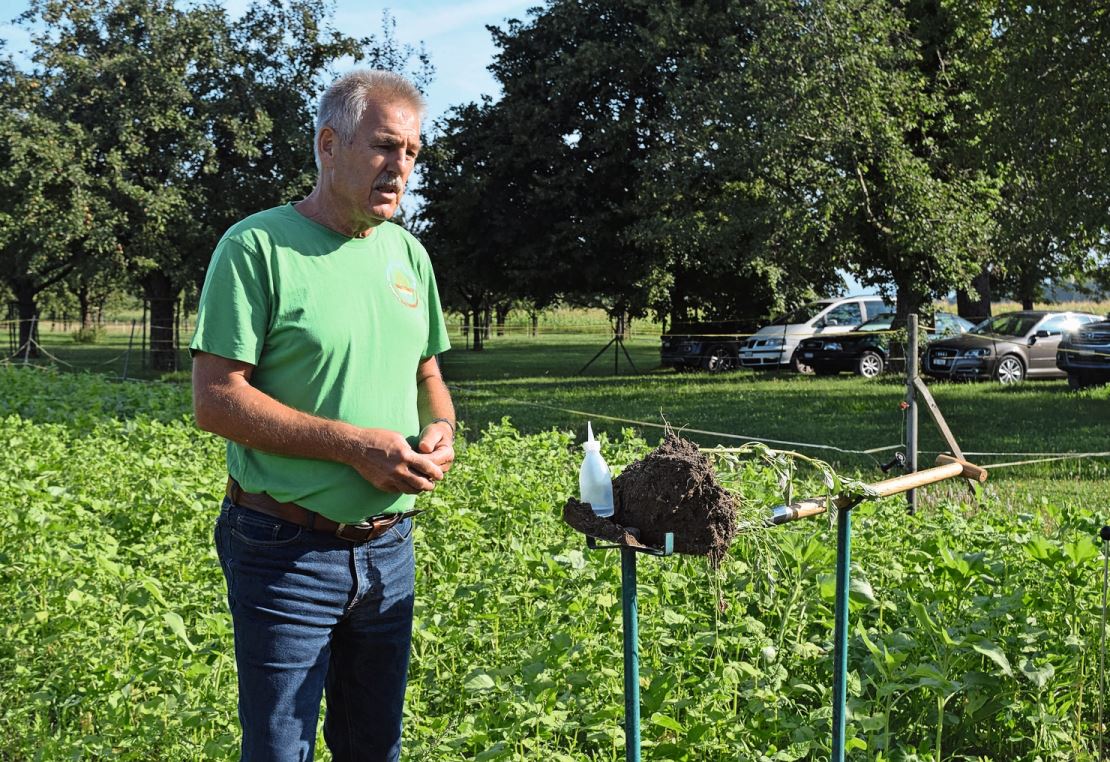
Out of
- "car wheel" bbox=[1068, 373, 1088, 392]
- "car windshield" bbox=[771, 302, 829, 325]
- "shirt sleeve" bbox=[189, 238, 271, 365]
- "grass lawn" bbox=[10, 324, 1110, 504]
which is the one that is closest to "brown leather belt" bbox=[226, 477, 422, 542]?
"shirt sleeve" bbox=[189, 238, 271, 365]

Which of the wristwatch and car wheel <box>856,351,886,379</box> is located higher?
the wristwatch

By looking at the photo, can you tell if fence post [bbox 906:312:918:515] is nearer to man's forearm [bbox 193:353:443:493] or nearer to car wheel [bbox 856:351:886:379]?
man's forearm [bbox 193:353:443:493]

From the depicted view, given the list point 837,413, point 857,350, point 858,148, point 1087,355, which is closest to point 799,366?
point 857,350

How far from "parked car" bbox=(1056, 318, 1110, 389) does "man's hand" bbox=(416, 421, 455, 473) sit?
17.2 m

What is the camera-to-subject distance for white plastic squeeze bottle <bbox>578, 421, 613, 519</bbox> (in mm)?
2312

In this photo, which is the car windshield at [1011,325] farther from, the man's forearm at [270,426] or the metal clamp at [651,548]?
the man's forearm at [270,426]

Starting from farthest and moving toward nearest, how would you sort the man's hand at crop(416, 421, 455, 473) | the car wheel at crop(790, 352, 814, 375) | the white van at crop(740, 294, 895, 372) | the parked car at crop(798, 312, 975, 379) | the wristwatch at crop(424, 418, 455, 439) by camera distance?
the white van at crop(740, 294, 895, 372), the car wheel at crop(790, 352, 814, 375), the parked car at crop(798, 312, 975, 379), the wristwatch at crop(424, 418, 455, 439), the man's hand at crop(416, 421, 455, 473)

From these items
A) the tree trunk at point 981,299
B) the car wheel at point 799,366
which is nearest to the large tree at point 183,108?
the car wheel at point 799,366

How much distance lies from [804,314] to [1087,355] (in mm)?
8003

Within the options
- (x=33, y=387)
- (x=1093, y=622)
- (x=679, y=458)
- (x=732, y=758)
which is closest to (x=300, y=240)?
(x=679, y=458)

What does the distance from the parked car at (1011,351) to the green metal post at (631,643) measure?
64.3 ft

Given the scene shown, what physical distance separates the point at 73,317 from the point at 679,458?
86.0m

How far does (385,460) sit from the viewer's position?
2436 mm

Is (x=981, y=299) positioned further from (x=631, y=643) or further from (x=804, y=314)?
(x=631, y=643)
